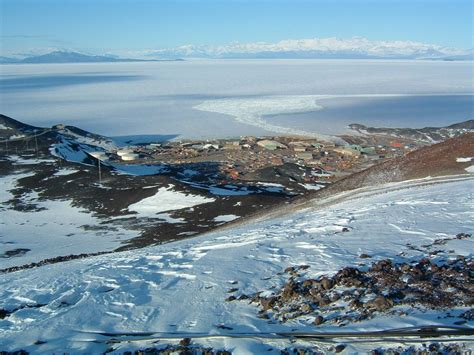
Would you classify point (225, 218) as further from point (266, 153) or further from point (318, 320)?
point (266, 153)

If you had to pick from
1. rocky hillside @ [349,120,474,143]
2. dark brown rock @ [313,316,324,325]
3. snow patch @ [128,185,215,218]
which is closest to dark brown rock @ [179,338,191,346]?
dark brown rock @ [313,316,324,325]

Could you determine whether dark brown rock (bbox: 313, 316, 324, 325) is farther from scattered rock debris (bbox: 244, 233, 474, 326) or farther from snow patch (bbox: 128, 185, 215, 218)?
snow patch (bbox: 128, 185, 215, 218)

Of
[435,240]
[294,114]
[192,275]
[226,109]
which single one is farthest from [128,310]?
[226,109]

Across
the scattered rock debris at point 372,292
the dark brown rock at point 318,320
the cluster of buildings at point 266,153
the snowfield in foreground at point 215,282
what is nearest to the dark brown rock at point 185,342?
the snowfield in foreground at point 215,282

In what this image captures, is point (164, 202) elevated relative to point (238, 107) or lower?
lower

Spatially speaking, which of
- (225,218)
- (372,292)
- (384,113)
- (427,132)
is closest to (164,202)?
(225,218)

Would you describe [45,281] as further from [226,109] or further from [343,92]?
[343,92]

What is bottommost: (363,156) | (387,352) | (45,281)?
(363,156)

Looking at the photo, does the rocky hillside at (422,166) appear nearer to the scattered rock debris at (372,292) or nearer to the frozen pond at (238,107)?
the scattered rock debris at (372,292)
